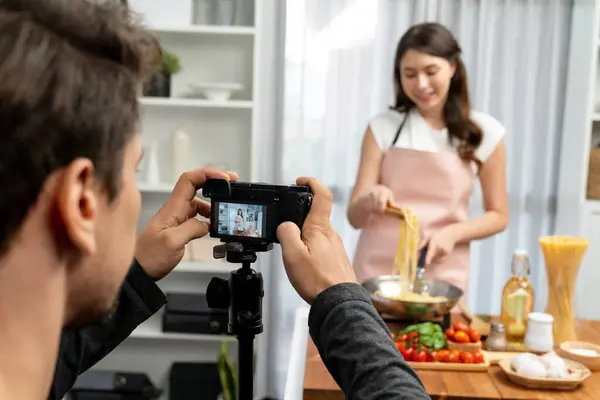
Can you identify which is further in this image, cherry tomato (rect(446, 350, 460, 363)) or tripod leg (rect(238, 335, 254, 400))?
cherry tomato (rect(446, 350, 460, 363))

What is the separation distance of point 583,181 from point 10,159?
3.19 m

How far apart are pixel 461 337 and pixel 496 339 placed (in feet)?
0.38

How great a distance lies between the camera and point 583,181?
10.8 ft

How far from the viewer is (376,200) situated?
2.07 m

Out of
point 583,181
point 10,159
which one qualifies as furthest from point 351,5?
point 10,159

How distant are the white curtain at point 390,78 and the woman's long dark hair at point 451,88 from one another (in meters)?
1.00

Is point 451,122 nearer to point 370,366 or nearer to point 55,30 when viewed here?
point 370,366

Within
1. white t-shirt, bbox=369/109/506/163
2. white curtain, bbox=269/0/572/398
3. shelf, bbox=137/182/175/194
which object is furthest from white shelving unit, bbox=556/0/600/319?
shelf, bbox=137/182/175/194

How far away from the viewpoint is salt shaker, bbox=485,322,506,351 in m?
1.73

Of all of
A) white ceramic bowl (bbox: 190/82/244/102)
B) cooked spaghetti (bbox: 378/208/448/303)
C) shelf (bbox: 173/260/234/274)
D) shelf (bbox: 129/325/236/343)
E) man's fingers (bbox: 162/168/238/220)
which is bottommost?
shelf (bbox: 129/325/236/343)

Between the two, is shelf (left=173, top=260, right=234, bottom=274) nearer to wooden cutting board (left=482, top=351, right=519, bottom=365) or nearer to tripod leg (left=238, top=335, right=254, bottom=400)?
wooden cutting board (left=482, top=351, right=519, bottom=365)

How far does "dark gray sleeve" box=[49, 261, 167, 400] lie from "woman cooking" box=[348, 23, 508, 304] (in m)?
1.31

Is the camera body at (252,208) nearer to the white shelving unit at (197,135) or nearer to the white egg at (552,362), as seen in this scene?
the white egg at (552,362)

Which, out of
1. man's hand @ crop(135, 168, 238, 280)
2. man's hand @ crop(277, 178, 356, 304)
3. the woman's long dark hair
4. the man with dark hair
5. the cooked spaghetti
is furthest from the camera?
the woman's long dark hair
